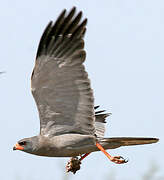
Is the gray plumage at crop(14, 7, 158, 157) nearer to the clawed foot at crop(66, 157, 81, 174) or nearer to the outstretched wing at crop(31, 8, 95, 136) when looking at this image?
the outstretched wing at crop(31, 8, 95, 136)

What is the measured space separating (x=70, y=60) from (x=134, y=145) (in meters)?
2.18

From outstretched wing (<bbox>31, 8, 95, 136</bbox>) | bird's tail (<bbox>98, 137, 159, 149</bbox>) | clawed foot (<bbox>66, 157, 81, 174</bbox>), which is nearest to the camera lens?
outstretched wing (<bbox>31, 8, 95, 136</bbox>)

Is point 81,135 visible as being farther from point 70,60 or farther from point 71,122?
point 70,60

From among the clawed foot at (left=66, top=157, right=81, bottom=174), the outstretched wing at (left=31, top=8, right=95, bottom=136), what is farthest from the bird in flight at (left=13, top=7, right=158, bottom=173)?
the clawed foot at (left=66, top=157, right=81, bottom=174)

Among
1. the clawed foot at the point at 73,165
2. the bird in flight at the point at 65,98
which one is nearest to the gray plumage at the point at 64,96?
the bird in flight at the point at 65,98

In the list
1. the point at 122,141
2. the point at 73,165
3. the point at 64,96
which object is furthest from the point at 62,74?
the point at 73,165

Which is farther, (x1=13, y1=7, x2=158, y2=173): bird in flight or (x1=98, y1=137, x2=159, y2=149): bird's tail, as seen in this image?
(x1=98, y1=137, x2=159, y2=149): bird's tail

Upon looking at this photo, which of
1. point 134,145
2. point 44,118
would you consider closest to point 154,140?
point 134,145

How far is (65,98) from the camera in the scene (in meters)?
13.2

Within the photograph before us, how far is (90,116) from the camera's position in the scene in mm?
13383

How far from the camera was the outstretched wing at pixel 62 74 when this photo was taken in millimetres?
12977

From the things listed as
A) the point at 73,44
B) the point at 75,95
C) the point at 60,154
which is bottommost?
the point at 60,154

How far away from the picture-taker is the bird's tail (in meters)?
13.5

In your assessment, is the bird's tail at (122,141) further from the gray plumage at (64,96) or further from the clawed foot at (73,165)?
the clawed foot at (73,165)
